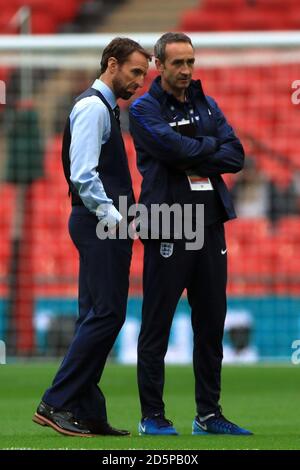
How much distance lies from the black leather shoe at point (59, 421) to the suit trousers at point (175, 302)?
0.31 metres

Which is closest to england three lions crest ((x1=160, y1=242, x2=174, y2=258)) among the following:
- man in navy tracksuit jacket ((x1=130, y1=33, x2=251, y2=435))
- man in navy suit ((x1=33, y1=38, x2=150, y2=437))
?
man in navy tracksuit jacket ((x1=130, y1=33, x2=251, y2=435))

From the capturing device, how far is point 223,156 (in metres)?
5.51

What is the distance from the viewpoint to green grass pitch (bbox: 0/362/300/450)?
5.06m

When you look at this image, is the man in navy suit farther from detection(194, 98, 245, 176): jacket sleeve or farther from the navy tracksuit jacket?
detection(194, 98, 245, 176): jacket sleeve

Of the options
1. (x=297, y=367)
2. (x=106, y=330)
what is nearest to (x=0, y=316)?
(x=297, y=367)

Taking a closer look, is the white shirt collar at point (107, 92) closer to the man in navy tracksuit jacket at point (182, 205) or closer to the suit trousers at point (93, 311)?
the man in navy tracksuit jacket at point (182, 205)

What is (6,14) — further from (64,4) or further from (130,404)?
(130,404)

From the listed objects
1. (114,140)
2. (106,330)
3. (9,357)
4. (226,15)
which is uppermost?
(226,15)

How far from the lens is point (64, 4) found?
50.1 feet

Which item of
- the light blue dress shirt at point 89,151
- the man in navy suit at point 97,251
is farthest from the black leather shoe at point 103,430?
the light blue dress shirt at point 89,151

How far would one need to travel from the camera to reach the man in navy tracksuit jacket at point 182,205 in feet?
17.9

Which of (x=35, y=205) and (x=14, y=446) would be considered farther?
(x=35, y=205)

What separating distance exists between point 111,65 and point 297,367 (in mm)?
4093
